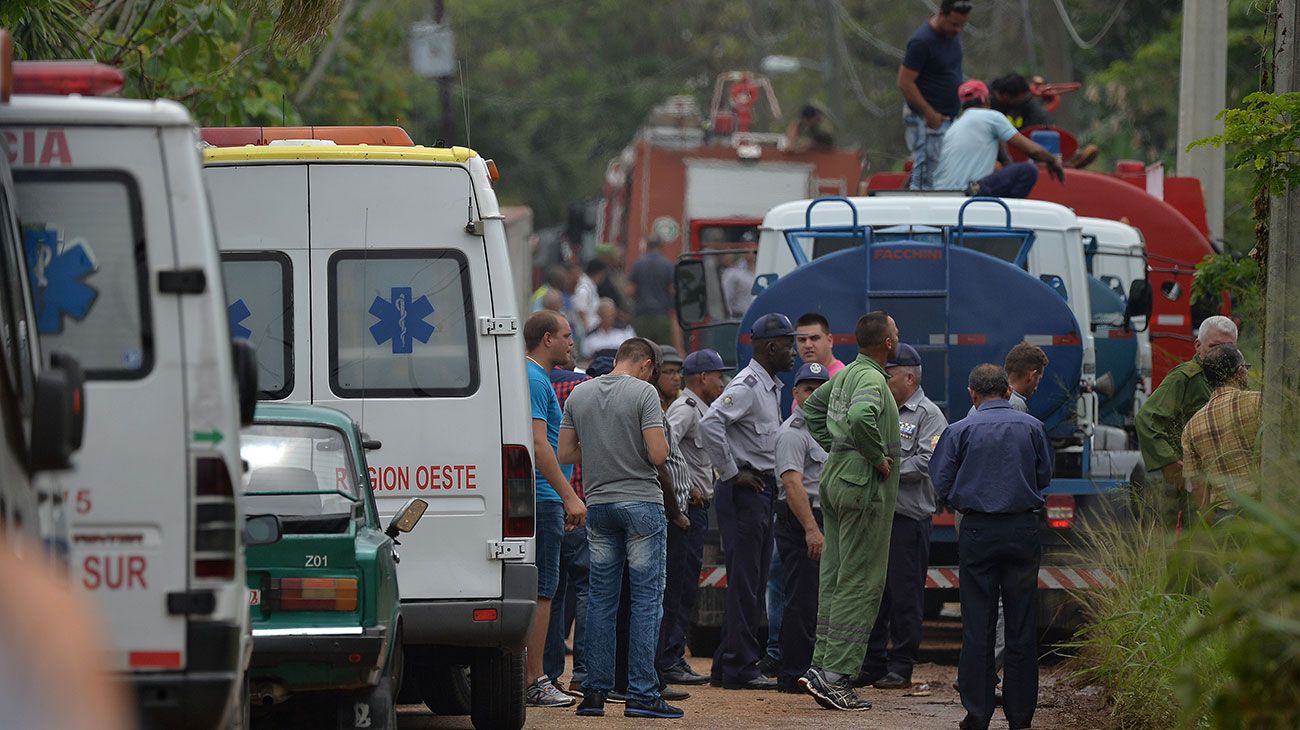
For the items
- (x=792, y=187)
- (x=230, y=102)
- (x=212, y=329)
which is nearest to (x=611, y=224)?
(x=792, y=187)

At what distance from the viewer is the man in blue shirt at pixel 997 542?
9492mm

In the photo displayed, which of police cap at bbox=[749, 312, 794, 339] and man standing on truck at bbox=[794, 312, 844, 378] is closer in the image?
police cap at bbox=[749, 312, 794, 339]

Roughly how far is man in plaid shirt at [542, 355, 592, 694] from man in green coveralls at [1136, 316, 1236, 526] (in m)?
3.05

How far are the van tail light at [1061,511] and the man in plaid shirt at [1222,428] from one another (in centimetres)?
164

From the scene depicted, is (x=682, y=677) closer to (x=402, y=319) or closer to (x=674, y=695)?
(x=674, y=695)

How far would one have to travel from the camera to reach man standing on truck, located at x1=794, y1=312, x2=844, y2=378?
1141 centimetres

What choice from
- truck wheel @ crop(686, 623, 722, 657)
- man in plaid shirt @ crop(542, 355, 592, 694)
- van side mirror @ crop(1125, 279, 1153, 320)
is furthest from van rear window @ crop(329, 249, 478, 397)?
van side mirror @ crop(1125, 279, 1153, 320)

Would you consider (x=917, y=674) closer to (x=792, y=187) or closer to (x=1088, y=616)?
(x=1088, y=616)

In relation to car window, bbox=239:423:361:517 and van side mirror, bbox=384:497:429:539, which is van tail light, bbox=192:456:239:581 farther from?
van side mirror, bbox=384:497:429:539

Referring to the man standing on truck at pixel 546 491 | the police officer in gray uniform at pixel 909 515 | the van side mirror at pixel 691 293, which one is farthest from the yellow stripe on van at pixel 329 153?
the van side mirror at pixel 691 293

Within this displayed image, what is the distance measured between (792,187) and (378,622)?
17.8m

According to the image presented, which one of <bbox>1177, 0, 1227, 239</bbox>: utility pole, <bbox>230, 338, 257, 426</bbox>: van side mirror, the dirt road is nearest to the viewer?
<bbox>230, 338, 257, 426</bbox>: van side mirror

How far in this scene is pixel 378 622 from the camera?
7.39 meters

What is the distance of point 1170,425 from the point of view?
36.4 ft
